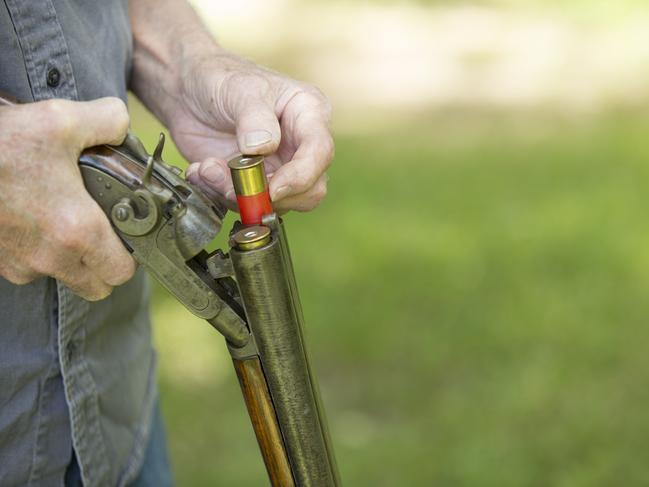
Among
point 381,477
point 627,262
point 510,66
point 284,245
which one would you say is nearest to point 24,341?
point 284,245

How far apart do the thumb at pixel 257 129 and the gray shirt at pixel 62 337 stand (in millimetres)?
244

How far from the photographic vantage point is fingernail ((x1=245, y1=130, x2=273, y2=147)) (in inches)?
62.3

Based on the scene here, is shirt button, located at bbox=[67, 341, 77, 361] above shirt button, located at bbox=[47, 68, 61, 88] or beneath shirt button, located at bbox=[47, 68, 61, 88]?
beneath

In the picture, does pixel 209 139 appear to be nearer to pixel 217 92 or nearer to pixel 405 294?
pixel 217 92

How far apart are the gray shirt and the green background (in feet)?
6.09

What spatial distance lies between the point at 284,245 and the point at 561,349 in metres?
2.82

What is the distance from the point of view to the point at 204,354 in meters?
4.30

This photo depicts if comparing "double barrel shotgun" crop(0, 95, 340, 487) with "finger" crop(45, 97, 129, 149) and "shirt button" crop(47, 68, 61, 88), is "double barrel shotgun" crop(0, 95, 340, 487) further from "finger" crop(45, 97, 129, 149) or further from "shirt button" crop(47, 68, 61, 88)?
"shirt button" crop(47, 68, 61, 88)

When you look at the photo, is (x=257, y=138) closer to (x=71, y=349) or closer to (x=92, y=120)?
(x=92, y=120)

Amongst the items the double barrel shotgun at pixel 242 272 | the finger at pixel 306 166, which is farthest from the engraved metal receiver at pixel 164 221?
the finger at pixel 306 166

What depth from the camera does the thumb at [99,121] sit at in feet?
4.48

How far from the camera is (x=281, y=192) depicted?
5.15 ft

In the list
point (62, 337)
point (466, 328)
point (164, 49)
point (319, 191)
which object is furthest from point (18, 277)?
point (466, 328)


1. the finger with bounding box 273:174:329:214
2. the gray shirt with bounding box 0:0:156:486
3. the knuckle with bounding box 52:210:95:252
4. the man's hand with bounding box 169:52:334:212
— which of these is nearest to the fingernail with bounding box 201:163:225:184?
the man's hand with bounding box 169:52:334:212
